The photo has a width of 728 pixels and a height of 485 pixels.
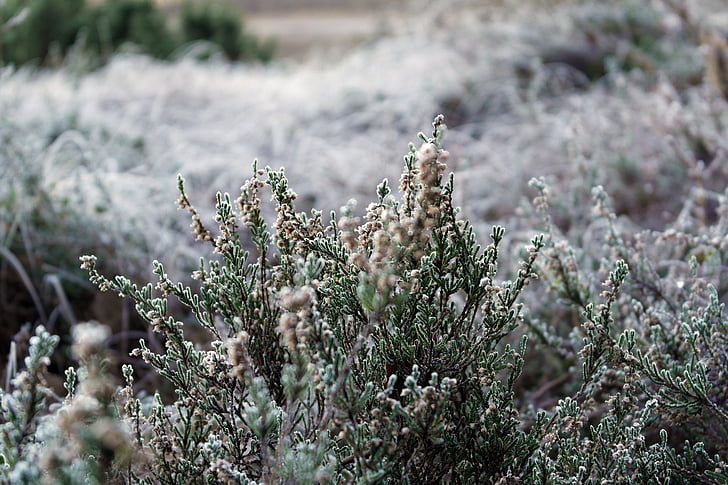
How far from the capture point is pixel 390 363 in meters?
1.24

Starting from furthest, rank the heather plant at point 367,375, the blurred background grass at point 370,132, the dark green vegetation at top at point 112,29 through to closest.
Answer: the dark green vegetation at top at point 112,29 < the blurred background grass at point 370,132 < the heather plant at point 367,375

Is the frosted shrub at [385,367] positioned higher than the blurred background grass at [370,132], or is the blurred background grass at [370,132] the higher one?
the frosted shrub at [385,367]

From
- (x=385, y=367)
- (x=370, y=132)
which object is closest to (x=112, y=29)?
(x=370, y=132)

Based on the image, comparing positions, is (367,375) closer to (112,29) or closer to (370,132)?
(370,132)

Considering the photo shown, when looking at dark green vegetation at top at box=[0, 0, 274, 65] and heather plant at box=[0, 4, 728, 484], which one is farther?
dark green vegetation at top at box=[0, 0, 274, 65]

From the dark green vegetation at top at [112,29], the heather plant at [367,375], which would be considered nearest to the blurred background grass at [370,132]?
the heather plant at [367,375]

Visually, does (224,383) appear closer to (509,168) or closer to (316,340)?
(316,340)

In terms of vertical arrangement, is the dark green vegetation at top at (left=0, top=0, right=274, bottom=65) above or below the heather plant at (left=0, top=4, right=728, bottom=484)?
below

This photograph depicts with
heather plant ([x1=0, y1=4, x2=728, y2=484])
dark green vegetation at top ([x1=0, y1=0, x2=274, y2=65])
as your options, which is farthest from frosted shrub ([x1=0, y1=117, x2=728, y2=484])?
dark green vegetation at top ([x1=0, y1=0, x2=274, y2=65])

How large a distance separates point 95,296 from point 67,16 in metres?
7.60

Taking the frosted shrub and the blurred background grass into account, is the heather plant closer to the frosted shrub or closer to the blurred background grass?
the frosted shrub

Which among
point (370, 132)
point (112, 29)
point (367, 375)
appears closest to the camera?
point (367, 375)

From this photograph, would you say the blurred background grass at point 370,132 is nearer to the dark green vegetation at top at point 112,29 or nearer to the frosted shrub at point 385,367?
the frosted shrub at point 385,367

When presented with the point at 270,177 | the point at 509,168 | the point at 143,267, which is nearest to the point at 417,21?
the point at 509,168
